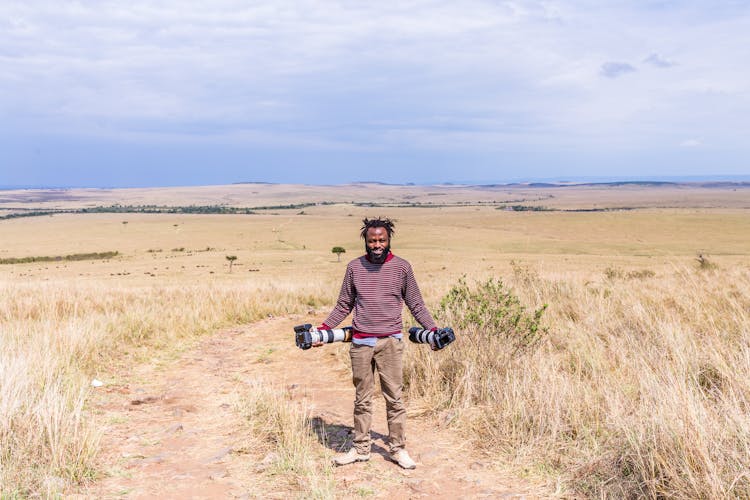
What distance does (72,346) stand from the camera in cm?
770

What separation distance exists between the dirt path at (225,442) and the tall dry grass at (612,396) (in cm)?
45

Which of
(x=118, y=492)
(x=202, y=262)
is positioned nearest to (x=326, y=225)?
(x=202, y=262)

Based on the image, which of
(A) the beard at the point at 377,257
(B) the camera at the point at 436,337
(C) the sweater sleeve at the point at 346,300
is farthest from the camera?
(C) the sweater sleeve at the point at 346,300

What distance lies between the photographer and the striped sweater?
4879 millimetres

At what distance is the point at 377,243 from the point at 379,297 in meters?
0.47

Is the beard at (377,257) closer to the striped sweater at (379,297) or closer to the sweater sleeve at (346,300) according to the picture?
the striped sweater at (379,297)

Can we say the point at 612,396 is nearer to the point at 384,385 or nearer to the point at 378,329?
the point at 384,385

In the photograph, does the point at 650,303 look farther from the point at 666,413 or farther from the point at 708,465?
the point at 708,465

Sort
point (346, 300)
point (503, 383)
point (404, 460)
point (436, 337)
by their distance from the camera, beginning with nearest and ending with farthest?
point (436, 337)
point (404, 460)
point (346, 300)
point (503, 383)

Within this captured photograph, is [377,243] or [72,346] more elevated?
[377,243]

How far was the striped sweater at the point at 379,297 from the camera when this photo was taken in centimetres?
488

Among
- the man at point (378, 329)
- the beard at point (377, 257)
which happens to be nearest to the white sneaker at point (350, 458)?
the man at point (378, 329)

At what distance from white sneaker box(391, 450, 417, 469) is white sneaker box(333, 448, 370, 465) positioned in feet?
0.87

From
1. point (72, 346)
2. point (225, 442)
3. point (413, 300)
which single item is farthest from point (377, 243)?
point (72, 346)
